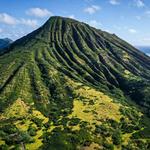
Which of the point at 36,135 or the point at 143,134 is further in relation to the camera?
the point at 143,134

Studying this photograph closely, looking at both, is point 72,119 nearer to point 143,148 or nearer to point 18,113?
point 18,113

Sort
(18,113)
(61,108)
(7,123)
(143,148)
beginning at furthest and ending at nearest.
A: 1. (61,108)
2. (18,113)
3. (7,123)
4. (143,148)

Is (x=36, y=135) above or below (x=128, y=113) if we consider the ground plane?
below

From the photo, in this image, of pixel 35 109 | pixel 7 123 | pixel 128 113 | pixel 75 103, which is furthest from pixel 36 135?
pixel 128 113

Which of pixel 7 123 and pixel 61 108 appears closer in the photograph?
pixel 7 123

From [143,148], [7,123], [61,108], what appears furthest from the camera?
[61,108]

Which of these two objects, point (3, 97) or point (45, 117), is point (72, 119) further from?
point (3, 97)

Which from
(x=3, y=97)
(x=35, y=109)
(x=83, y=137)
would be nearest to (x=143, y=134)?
(x=83, y=137)

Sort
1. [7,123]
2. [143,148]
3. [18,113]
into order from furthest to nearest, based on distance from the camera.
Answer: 1. [18,113]
2. [7,123]
3. [143,148]

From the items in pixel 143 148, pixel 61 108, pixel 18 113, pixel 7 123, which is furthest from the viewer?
pixel 61 108
